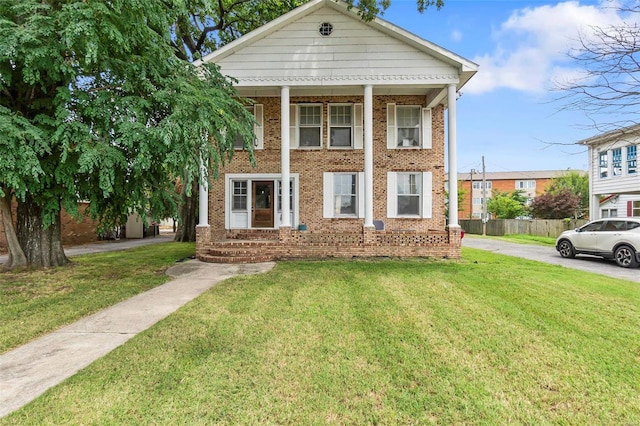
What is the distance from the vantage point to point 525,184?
2114 inches

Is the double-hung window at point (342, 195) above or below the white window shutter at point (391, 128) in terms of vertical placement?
below

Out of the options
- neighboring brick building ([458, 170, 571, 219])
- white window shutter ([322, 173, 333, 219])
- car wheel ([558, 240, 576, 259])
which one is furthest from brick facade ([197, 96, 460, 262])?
neighboring brick building ([458, 170, 571, 219])

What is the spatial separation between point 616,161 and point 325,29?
19.2 metres

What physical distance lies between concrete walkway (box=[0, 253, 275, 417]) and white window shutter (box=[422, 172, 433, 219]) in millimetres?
8337

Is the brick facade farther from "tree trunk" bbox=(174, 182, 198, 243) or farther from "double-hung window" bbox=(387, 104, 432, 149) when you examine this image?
"tree trunk" bbox=(174, 182, 198, 243)

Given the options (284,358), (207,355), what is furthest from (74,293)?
(284,358)

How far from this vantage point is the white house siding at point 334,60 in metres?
10.5

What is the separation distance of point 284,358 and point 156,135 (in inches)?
189

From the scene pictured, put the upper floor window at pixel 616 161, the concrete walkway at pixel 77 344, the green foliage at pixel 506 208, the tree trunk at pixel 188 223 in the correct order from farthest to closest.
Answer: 1. the green foliage at pixel 506 208
2. the upper floor window at pixel 616 161
3. the tree trunk at pixel 188 223
4. the concrete walkway at pixel 77 344

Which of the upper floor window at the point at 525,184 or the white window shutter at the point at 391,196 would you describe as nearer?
the white window shutter at the point at 391,196

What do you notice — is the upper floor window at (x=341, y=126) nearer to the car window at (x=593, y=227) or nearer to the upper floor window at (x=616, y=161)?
the car window at (x=593, y=227)

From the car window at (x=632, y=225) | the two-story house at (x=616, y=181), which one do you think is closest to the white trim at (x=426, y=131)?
the car window at (x=632, y=225)

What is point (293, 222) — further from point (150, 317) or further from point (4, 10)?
point (4, 10)

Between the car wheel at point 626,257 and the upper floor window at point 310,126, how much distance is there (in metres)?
10.1
